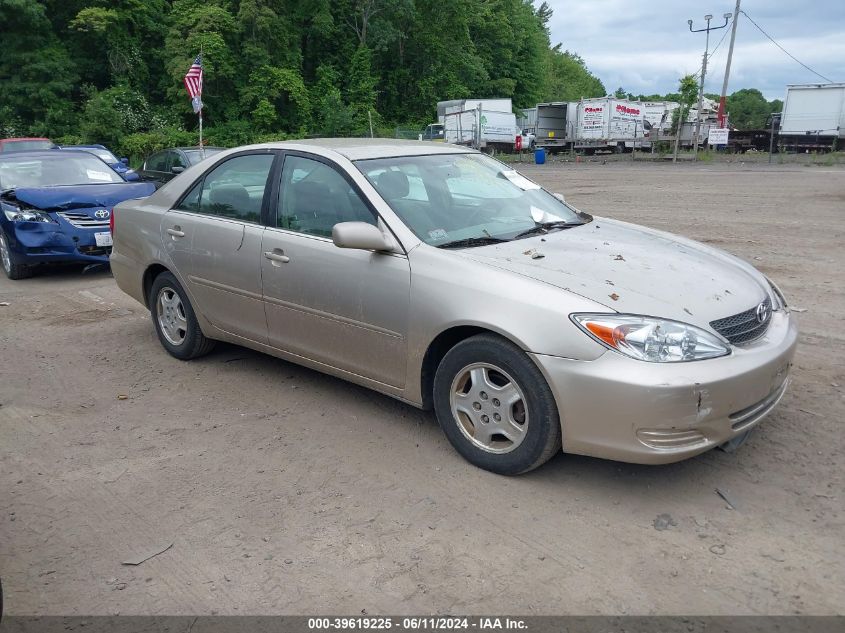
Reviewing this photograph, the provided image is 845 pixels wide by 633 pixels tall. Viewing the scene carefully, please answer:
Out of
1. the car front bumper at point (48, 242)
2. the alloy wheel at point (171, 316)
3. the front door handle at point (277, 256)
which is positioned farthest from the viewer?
the car front bumper at point (48, 242)

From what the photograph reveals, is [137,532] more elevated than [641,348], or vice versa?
[641,348]

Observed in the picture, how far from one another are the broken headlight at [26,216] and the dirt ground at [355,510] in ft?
12.0

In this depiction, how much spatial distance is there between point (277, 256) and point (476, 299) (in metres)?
1.55

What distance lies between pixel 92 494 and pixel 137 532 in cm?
51

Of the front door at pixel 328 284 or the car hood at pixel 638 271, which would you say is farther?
the front door at pixel 328 284

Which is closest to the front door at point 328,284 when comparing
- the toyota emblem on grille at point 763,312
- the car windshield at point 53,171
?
the toyota emblem on grille at point 763,312

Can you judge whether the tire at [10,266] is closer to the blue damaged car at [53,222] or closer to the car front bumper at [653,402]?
the blue damaged car at [53,222]

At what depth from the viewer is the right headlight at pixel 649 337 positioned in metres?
3.13

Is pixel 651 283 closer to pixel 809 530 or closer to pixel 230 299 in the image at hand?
pixel 809 530

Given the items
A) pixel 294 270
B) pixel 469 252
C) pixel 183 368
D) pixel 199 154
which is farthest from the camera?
pixel 199 154

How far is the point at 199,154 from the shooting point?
14516 mm

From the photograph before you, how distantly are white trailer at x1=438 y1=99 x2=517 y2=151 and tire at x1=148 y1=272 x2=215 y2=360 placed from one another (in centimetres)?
3346

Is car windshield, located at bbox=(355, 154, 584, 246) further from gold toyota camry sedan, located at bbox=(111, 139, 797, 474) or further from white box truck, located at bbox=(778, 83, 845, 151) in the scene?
white box truck, located at bbox=(778, 83, 845, 151)

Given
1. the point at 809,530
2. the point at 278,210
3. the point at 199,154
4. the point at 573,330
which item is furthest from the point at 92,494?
the point at 199,154
